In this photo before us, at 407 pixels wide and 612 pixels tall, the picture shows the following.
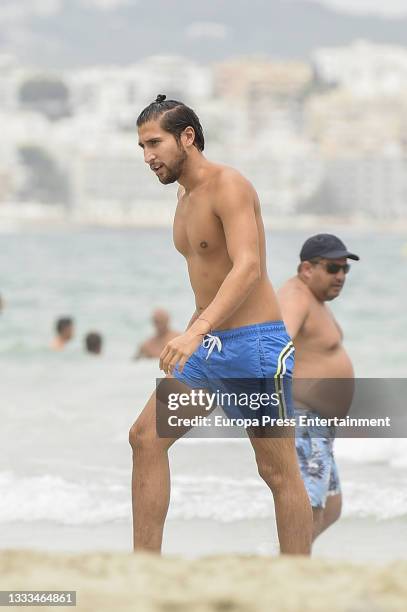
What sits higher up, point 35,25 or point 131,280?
point 35,25

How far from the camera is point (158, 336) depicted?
46.4 ft

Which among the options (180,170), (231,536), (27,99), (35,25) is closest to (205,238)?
(180,170)

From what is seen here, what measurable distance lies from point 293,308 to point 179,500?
2.29m

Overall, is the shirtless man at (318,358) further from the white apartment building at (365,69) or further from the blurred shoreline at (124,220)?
the white apartment building at (365,69)

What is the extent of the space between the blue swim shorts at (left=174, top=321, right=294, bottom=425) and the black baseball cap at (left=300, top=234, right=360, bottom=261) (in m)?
1.05

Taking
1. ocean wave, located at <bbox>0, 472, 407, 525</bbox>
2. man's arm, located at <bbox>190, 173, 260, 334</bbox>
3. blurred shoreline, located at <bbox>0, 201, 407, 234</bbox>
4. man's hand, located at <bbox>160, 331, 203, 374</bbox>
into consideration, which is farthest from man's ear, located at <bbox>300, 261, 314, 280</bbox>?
blurred shoreline, located at <bbox>0, 201, 407, 234</bbox>

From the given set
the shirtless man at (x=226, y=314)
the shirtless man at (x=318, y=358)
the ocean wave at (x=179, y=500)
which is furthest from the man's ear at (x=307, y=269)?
the ocean wave at (x=179, y=500)

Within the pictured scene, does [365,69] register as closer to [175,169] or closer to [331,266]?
[331,266]

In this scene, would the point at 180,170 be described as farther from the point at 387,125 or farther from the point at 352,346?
the point at 387,125

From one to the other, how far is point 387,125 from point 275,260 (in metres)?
74.0

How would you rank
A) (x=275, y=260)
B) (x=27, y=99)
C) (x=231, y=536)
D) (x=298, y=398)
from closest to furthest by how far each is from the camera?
(x=298, y=398) < (x=231, y=536) < (x=275, y=260) < (x=27, y=99)

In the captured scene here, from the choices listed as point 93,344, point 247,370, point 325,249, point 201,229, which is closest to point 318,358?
point 325,249

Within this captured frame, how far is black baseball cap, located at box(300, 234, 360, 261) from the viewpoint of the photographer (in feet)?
15.6

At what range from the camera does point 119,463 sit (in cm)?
809
